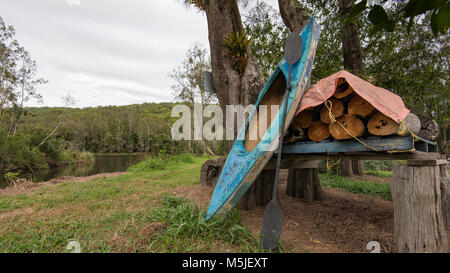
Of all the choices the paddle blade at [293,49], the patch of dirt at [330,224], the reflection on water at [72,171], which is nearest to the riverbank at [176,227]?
the patch of dirt at [330,224]

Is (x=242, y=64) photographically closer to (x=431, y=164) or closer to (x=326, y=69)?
(x=431, y=164)

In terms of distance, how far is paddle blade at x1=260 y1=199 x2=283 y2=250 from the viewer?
1927 mm

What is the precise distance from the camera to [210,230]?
7.03 ft

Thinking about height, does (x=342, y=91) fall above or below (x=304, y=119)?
above

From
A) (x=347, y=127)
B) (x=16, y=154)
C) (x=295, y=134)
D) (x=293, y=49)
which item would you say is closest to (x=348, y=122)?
(x=347, y=127)

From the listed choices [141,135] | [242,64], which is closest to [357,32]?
[242,64]

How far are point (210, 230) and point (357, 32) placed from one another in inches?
272

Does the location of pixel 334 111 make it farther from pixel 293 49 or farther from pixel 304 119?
pixel 293 49

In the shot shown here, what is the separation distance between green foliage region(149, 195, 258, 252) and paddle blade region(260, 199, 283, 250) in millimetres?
124

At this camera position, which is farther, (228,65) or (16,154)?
(16,154)

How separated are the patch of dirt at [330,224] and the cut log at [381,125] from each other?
1.14 m

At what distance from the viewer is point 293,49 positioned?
8.42ft

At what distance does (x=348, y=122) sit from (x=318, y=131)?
368 millimetres

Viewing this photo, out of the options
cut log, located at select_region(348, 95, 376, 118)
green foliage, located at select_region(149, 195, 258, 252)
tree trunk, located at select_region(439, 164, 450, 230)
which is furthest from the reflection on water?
tree trunk, located at select_region(439, 164, 450, 230)
